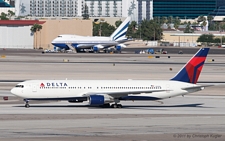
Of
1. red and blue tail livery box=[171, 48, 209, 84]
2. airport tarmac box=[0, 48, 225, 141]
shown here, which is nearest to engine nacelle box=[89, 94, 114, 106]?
airport tarmac box=[0, 48, 225, 141]

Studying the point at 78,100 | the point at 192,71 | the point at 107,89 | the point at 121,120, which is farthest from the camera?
the point at 192,71

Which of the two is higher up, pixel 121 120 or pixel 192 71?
Result: pixel 192 71

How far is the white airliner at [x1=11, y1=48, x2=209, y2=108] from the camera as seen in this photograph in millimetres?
54719

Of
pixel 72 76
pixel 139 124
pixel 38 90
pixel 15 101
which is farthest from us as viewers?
pixel 72 76

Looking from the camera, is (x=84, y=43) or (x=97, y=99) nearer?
(x=97, y=99)

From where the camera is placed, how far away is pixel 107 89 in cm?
5628

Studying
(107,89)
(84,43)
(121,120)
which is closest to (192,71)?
(107,89)

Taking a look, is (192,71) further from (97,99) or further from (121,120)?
(121,120)

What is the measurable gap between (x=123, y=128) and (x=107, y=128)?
1100mm

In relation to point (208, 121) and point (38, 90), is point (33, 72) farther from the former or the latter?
point (208, 121)

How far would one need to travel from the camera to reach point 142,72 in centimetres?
9856

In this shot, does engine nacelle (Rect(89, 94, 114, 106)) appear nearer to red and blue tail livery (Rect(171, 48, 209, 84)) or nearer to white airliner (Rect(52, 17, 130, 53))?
red and blue tail livery (Rect(171, 48, 209, 84))

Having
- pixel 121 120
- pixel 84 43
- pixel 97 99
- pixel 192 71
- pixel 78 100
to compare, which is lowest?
pixel 121 120

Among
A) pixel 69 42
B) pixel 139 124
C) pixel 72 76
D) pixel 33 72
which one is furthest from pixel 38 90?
pixel 69 42
